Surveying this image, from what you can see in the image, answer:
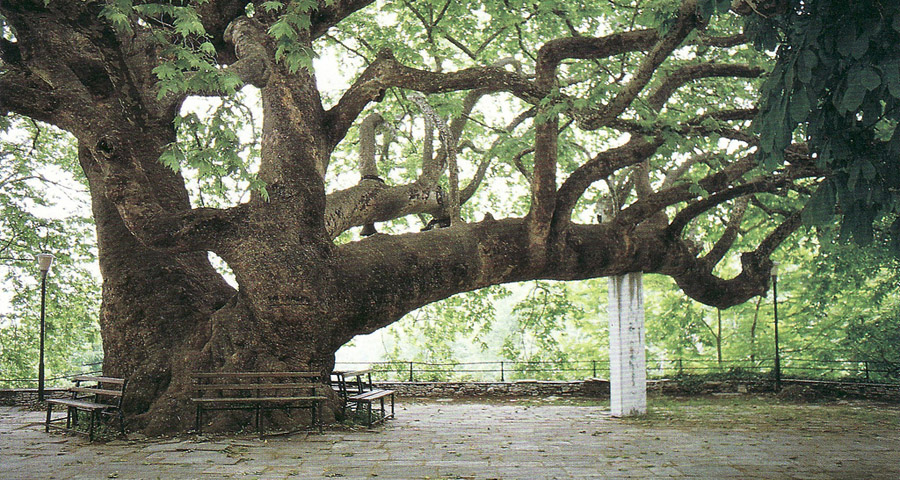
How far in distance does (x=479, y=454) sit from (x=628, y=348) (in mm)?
5661

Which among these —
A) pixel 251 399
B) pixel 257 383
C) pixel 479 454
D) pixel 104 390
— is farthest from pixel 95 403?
pixel 479 454

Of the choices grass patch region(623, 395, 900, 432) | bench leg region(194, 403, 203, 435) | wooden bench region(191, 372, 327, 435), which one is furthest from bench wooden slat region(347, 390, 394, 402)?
grass patch region(623, 395, 900, 432)

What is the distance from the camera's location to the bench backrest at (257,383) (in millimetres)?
8652

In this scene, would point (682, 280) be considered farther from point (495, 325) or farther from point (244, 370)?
point (495, 325)

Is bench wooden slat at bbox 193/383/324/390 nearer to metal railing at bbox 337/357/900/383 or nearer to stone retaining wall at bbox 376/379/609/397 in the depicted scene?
metal railing at bbox 337/357/900/383

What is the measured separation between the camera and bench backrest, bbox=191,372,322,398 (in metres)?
8.65

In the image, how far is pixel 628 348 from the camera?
498 inches

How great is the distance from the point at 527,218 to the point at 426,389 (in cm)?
726

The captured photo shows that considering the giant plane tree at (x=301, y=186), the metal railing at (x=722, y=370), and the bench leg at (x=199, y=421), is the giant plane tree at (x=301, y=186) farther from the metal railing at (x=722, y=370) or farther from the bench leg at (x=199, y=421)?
the metal railing at (x=722, y=370)

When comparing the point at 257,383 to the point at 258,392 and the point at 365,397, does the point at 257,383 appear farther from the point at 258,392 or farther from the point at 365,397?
the point at 365,397

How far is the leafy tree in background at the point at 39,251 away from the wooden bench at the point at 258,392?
780cm

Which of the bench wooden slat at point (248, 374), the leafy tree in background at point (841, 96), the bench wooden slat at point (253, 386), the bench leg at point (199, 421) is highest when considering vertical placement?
the leafy tree in background at point (841, 96)

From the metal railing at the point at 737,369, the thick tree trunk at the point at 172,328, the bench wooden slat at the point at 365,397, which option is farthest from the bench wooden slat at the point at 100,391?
the metal railing at the point at 737,369

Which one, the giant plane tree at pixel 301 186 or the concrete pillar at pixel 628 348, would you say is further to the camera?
the concrete pillar at pixel 628 348
